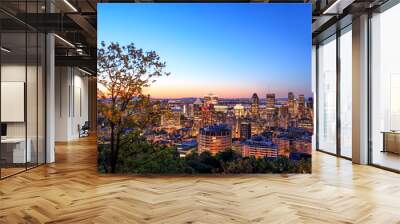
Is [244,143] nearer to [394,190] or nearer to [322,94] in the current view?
[394,190]

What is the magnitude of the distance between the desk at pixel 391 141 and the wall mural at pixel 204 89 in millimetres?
1639

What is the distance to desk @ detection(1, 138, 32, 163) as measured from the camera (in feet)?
20.7

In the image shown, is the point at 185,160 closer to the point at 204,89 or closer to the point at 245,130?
the point at 245,130

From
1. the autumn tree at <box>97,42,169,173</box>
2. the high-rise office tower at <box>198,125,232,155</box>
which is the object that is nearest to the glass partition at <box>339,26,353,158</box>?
the high-rise office tower at <box>198,125,232,155</box>

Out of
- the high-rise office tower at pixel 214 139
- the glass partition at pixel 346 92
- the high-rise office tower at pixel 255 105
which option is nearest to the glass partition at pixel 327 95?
the glass partition at pixel 346 92

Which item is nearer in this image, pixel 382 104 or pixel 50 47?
pixel 382 104

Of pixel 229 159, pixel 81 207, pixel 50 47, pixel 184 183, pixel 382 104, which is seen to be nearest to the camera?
pixel 81 207

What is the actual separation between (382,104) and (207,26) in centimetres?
381

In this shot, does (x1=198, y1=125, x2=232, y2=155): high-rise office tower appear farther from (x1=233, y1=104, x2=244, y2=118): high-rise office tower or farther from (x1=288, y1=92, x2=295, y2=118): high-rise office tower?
(x1=288, y1=92, x2=295, y2=118): high-rise office tower

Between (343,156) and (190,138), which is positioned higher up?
(190,138)

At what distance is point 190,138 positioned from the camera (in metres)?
6.81

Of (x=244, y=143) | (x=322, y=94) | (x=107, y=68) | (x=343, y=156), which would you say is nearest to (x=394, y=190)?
(x=244, y=143)

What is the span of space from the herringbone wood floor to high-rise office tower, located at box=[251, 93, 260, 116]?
1151 millimetres

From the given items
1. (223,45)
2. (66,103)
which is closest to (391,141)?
(223,45)
